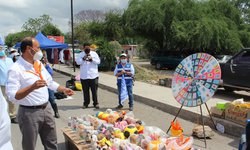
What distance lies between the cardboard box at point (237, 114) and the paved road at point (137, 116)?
1.30 ft

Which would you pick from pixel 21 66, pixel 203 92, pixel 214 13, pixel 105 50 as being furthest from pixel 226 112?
pixel 214 13

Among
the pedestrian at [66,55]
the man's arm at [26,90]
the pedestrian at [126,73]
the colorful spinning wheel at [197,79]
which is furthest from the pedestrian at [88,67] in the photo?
the pedestrian at [66,55]

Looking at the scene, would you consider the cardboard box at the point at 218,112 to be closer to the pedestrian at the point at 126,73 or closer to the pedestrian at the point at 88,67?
the pedestrian at the point at 126,73

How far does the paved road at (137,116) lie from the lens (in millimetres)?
5480

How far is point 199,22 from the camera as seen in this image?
22094 mm

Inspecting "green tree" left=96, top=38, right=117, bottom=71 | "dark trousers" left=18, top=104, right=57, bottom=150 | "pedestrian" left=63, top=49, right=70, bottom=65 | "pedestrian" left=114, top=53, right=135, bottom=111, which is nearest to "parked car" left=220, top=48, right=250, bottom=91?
"pedestrian" left=114, top=53, right=135, bottom=111

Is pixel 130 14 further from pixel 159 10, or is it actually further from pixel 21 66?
pixel 21 66

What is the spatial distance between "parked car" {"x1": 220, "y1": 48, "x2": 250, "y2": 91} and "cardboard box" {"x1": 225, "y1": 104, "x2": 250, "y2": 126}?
3.25 metres

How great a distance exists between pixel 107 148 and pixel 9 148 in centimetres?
221

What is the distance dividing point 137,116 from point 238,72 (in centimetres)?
388

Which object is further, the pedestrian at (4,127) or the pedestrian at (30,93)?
the pedestrian at (30,93)

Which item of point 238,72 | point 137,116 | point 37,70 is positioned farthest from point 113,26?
point 37,70

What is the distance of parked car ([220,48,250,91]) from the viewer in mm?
9102

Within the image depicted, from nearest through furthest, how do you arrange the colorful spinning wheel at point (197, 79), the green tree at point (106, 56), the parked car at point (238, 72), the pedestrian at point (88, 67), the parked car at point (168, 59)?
1. the colorful spinning wheel at point (197, 79)
2. the pedestrian at point (88, 67)
3. the parked car at point (238, 72)
4. the green tree at point (106, 56)
5. the parked car at point (168, 59)
